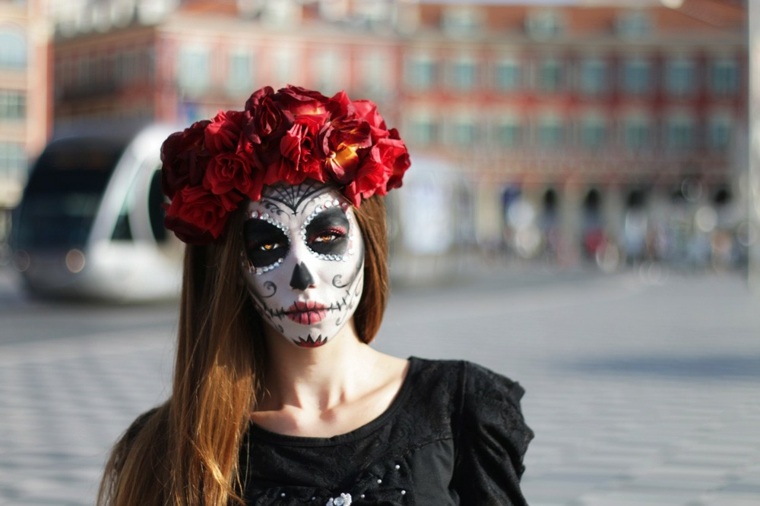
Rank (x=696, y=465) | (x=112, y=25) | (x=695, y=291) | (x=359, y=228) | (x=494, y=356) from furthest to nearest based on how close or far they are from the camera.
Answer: (x=112, y=25) → (x=695, y=291) → (x=494, y=356) → (x=696, y=465) → (x=359, y=228)

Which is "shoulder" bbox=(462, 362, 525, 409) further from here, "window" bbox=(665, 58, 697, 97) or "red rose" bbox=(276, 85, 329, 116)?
"window" bbox=(665, 58, 697, 97)

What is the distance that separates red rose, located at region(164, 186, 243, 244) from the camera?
2.13 m

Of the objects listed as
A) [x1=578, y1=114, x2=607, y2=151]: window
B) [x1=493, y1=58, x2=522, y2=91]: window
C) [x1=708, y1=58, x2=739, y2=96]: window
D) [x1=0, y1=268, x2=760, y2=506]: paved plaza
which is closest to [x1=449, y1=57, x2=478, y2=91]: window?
[x1=493, y1=58, x2=522, y2=91]: window

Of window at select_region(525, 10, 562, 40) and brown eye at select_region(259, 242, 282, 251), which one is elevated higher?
window at select_region(525, 10, 562, 40)

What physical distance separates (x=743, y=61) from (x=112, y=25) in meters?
28.4

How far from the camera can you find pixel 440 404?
7.04 ft

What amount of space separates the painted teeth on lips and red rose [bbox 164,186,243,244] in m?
0.16

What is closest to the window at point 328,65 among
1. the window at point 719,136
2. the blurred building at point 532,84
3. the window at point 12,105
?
the blurred building at point 532,84

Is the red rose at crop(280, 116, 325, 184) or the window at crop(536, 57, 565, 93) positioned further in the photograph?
the window at crop(536, 57, 565, 93)

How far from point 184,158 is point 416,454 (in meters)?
0.55

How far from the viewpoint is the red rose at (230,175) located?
211 cm

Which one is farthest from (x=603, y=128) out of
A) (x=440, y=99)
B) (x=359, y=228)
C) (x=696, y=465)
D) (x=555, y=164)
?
(x=359, y=228)

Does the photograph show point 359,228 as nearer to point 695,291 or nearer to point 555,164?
point 695,291

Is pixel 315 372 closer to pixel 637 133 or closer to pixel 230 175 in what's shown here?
pixel 230 175
